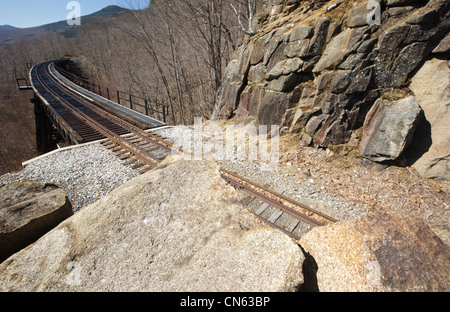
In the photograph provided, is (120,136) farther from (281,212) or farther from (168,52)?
(168,52)

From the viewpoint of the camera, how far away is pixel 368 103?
6.71 meters

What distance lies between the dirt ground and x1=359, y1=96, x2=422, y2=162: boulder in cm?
47

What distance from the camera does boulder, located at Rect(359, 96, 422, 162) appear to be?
226 inches

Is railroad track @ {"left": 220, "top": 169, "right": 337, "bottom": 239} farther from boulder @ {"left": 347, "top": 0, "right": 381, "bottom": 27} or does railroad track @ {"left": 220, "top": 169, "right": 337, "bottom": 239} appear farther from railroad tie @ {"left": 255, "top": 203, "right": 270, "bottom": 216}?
boulder @ {"left": 347, "top": 0, "right": 381, "bottom": 27}

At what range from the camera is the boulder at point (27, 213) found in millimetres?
2654

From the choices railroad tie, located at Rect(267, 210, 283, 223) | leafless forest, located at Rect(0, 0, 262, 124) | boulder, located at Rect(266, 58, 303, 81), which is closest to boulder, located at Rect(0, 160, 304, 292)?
railroad tie, located at Rect(267, 210, 283, 223)

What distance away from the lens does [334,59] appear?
7.03 metres

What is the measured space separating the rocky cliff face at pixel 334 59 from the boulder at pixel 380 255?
5801mm

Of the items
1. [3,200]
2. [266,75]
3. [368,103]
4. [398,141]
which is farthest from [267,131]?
[3,200]

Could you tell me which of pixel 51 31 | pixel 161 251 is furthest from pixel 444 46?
pixel 51 31

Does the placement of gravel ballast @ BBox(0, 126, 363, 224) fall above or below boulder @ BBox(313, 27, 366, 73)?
below

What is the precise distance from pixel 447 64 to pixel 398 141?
2429 mm

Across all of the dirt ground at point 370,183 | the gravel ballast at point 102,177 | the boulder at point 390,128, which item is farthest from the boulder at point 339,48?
the gravel ballast at point 102,177

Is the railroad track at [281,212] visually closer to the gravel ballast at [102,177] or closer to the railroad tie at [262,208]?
the railroad tie at [262,208]
